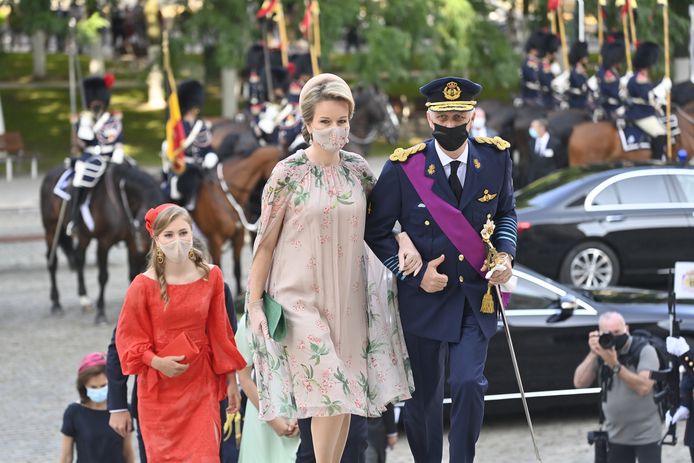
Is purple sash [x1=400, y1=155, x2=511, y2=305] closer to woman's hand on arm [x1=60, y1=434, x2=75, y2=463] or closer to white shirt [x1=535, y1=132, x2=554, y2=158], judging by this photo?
woman's hand on arm [x1=60, y1=434, x2=75, y2=463]

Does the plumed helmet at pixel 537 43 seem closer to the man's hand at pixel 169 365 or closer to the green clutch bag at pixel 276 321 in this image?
the man's hand at pixel 169 365

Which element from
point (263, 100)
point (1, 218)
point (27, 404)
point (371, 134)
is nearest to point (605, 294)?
point (27, 404)

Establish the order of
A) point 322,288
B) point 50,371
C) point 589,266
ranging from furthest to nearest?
point 589,266
point 50,371
point 322,288

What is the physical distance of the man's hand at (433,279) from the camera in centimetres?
642

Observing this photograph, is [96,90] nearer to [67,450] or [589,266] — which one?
[589,266]

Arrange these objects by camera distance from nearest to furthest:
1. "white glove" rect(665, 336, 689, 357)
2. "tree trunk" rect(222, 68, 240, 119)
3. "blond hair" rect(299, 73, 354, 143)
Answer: "blond hair" rect(299, 73, 354, 143)
"white glove" rect(665, 336, 689, 357)
"tree trunk" rect(222, 68, 240, 119)

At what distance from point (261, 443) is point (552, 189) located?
929 cm

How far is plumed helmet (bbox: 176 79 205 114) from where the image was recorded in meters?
17.9

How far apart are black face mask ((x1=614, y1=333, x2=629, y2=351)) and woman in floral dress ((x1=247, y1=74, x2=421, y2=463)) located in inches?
106

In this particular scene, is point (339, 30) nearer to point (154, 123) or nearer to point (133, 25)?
point (154, 123)

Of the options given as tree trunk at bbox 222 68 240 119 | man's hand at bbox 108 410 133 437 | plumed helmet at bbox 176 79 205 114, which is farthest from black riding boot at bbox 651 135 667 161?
tree trunk at bbox 222 68 240 119

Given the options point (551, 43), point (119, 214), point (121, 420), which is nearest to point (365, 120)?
point (551, 43)

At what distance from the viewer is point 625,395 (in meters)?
8.81

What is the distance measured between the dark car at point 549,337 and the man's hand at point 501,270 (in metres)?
4.23
